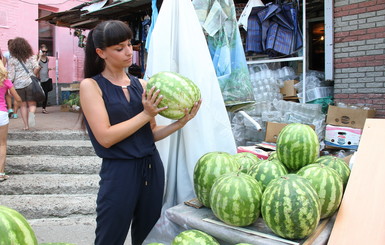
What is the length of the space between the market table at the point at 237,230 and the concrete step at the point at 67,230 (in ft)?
6.93

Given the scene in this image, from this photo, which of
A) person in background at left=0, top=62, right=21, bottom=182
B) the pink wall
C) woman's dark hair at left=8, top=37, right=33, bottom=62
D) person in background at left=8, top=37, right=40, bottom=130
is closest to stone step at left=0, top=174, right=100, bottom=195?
person in background at left=0, top=62, right=21, bottom=182

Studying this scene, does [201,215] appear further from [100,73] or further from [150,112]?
[100,73]

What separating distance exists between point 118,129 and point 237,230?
30.9 inches

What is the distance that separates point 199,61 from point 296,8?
4393 mm

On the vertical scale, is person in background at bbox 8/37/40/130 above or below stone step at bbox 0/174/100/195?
above

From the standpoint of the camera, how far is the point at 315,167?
1688 mm

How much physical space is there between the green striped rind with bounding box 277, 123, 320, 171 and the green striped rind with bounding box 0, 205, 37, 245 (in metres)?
1.39

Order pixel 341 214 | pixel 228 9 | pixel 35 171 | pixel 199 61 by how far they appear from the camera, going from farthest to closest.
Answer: pixel 35 171 < pixel 228 9 < pixel 199 61 < pixel 341 214

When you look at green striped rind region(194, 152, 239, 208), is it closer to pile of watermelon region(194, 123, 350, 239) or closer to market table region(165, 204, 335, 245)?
pile of watermelon region(194, 123, 350, 239)

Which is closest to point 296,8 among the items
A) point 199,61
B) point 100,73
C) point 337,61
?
point 337,61

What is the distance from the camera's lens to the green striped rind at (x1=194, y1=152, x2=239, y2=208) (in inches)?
71.7

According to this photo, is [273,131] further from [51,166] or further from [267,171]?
[51,166]

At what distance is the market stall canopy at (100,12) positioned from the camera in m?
7.55

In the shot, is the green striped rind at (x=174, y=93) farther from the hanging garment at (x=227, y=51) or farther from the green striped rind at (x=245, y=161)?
the hanging garment at (x=227, y=51)
